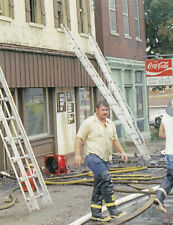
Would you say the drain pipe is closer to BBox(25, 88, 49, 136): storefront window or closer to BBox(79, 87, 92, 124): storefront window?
BBox(25, 88, 49, 136): storefront window

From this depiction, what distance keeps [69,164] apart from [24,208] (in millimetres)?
7079

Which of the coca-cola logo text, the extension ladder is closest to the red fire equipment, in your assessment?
the extension ladder

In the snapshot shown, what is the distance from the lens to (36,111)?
52.3ft

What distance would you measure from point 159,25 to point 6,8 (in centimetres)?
1436

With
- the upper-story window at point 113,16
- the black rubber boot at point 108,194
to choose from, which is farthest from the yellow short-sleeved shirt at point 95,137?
the upper-story window at point 113,16

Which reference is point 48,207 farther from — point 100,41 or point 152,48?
point 152,48

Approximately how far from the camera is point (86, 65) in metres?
17.2

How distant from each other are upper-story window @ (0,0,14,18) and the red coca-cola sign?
808cm

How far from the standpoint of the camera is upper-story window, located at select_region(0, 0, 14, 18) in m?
14.3

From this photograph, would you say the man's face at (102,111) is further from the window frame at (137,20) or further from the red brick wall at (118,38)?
the window frame at (137,20)

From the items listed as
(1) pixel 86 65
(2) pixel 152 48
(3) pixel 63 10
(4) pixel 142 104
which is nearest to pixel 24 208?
(1) pixel 86 65

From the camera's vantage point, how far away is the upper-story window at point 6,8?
1426 cm

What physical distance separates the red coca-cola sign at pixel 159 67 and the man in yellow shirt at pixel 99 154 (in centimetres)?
1264

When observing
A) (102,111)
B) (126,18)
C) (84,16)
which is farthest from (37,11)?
(102,111)
